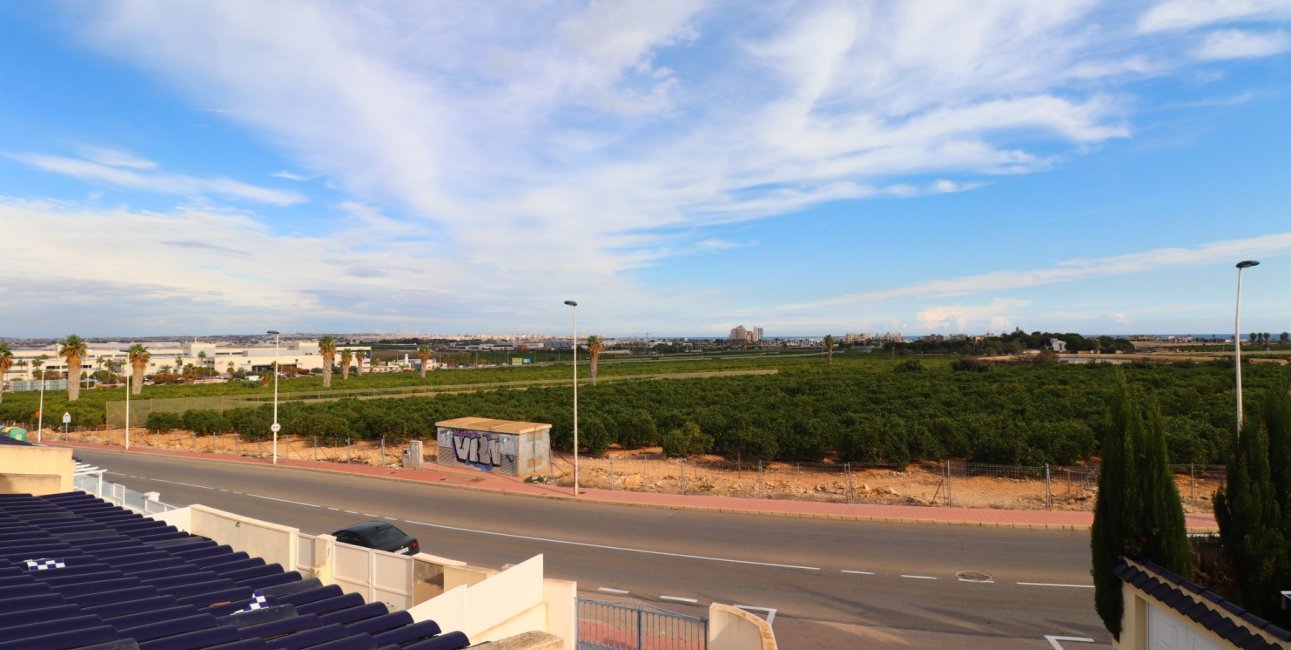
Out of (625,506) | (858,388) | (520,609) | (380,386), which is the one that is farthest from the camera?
(380,386)

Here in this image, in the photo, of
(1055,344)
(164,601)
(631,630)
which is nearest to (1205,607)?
(631,630)

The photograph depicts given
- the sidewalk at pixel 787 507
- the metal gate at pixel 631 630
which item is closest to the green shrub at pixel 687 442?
the sidewalk at pixel 787 507

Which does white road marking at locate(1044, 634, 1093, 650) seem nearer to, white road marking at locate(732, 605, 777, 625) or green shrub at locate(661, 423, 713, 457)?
white road marking at locate(732, 605, 777, 625)

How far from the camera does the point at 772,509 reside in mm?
21469

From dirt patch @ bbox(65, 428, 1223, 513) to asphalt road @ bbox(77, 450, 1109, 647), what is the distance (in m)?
4.02

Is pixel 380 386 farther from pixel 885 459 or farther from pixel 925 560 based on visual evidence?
pixel 925 560

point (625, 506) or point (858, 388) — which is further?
point (858, 388)

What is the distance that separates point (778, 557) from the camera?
16266 millimetres

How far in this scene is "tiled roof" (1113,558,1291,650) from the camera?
20.0 feet

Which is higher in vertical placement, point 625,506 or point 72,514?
point 72,514

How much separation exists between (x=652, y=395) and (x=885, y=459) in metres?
27.2

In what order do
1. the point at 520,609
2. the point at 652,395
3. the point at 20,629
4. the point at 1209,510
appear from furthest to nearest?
the point at 652,395 < the point at 1209,510 < the point at 520,609 < the point at 20,629

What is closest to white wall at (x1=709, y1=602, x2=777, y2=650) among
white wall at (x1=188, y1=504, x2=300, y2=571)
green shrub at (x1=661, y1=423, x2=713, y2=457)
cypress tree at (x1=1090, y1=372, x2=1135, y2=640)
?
cypress tree at (x1=1090, y1=372, x2=1135, y2=640)

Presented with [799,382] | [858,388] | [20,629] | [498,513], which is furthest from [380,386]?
[20,629]
